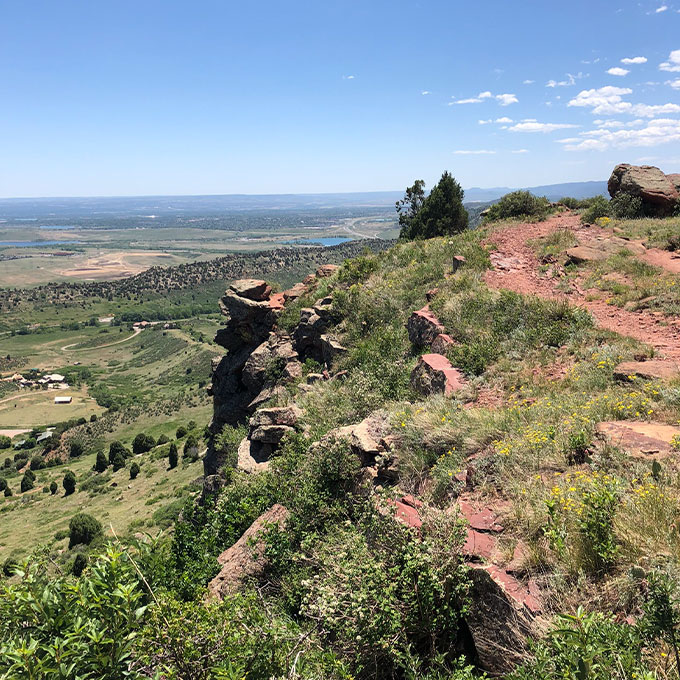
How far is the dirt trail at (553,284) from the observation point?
7.88 metres

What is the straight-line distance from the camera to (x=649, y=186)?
714 inches

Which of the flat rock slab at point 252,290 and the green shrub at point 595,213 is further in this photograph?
the flat rock slab at point 252,290

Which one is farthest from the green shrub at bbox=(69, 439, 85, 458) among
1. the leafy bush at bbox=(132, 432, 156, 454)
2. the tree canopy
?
the tree canopy

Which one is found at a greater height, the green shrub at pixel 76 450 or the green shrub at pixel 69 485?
the green shrub at pixel 69 485

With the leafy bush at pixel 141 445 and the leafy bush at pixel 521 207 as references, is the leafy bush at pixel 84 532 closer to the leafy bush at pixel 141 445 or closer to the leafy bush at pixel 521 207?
the leafy bush at pixel 141 445

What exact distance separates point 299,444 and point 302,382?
5.39 meters

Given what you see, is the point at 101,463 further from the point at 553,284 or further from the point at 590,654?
the point at 590,654

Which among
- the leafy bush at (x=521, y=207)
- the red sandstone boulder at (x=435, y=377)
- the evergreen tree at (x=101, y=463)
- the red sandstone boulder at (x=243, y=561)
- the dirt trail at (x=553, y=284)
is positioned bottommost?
the evergreen tree at (x=101, y=463)

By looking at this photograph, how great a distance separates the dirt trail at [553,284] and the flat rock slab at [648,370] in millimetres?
501

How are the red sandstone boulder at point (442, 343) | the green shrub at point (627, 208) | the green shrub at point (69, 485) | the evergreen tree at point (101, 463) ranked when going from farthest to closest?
the evergreen tree at point (101, 463), the green shrub at point (69, 485), the green shrub at point (627, 208), the red sandstone boulder at point (442, 343)

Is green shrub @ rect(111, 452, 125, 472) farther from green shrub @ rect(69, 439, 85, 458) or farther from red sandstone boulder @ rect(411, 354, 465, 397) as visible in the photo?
red sandstone boulder @ rect(411, 354, 465, 397)

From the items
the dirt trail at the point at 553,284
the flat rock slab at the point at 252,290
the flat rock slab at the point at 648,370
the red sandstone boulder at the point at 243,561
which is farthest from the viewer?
the flat rock slab at the point at 252,290

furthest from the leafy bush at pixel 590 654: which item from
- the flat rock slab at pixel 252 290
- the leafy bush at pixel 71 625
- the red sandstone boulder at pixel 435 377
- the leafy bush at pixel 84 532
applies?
the leafy bush at pixel 84 532

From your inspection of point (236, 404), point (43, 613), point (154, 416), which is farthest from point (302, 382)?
point (154, 416)
